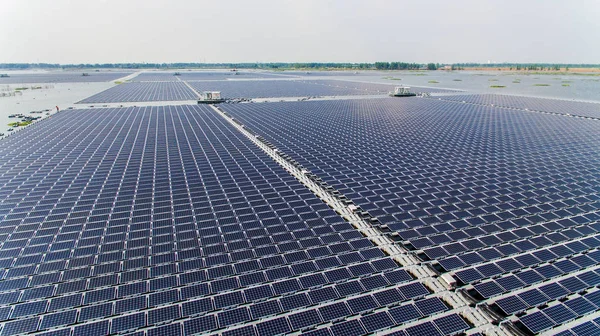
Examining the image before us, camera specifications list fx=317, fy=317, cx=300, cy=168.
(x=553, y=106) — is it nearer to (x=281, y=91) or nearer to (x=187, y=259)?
(x=281, y=91)

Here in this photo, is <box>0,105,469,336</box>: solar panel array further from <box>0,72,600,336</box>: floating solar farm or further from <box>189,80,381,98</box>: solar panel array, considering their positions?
<box>189,80,381,98</box>: solar panel array

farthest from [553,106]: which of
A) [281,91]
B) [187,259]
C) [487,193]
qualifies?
[187,259]

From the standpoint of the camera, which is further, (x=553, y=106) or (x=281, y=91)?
(x=281, y=91)

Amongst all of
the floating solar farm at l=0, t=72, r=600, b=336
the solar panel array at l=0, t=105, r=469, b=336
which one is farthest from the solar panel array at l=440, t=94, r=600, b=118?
the solar panel array at l=0, t=105, r=469, b=336

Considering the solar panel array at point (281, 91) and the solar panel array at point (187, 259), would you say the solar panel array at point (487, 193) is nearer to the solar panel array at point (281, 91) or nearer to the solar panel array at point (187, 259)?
the solar panel array at point (187, 259)

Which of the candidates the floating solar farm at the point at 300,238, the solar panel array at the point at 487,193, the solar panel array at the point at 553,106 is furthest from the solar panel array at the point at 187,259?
the solar panel array at the point at 553,106
